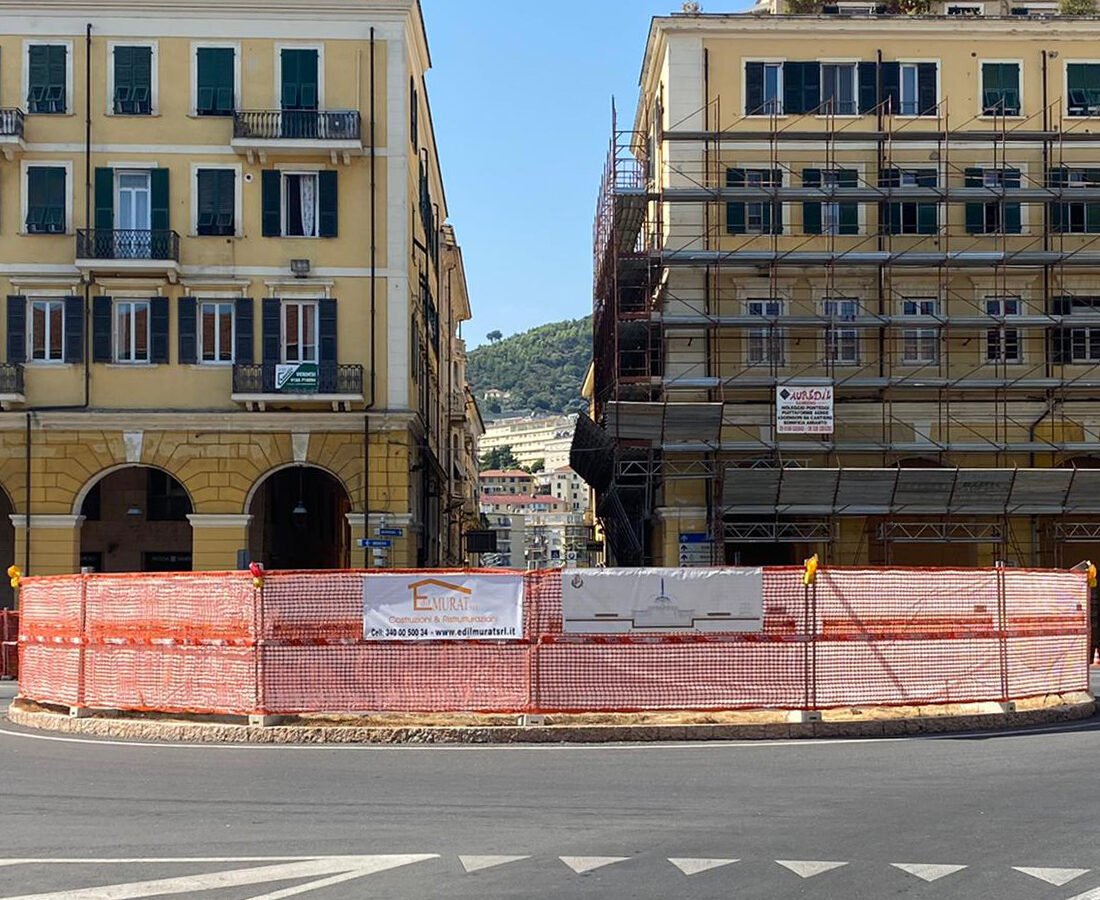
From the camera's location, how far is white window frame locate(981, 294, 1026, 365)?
42.4 meters

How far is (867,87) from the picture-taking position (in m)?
43.2

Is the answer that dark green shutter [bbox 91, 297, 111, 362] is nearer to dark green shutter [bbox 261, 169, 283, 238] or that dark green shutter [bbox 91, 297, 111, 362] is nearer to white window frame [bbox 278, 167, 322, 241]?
dark green shutter [bbox 261, 169, 283, 238]

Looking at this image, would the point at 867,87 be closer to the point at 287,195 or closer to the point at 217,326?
the point at 287,195

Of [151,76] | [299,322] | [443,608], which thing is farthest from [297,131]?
[443,608]

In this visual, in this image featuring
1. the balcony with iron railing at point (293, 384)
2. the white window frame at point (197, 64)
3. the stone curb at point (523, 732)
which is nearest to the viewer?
the stone curb at point (523, 732)

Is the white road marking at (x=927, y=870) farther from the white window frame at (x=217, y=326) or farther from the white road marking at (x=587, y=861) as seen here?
the white window frame at (x=217, y=326)

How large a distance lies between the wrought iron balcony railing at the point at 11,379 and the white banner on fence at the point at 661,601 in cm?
2526

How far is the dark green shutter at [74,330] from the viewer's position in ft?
130

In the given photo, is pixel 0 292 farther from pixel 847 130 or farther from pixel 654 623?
pixel 654 623

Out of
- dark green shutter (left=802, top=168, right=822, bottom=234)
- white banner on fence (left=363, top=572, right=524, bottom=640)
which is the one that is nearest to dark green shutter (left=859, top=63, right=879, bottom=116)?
dark green shutter (left=802, top=168, right=822, bottom=234)

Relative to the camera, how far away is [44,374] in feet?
130

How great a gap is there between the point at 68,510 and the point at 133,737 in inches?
891

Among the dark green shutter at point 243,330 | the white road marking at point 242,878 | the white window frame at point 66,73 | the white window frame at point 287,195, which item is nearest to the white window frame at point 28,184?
the white window frame at point 66,73

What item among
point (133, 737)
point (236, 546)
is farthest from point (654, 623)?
point (236, 546)
